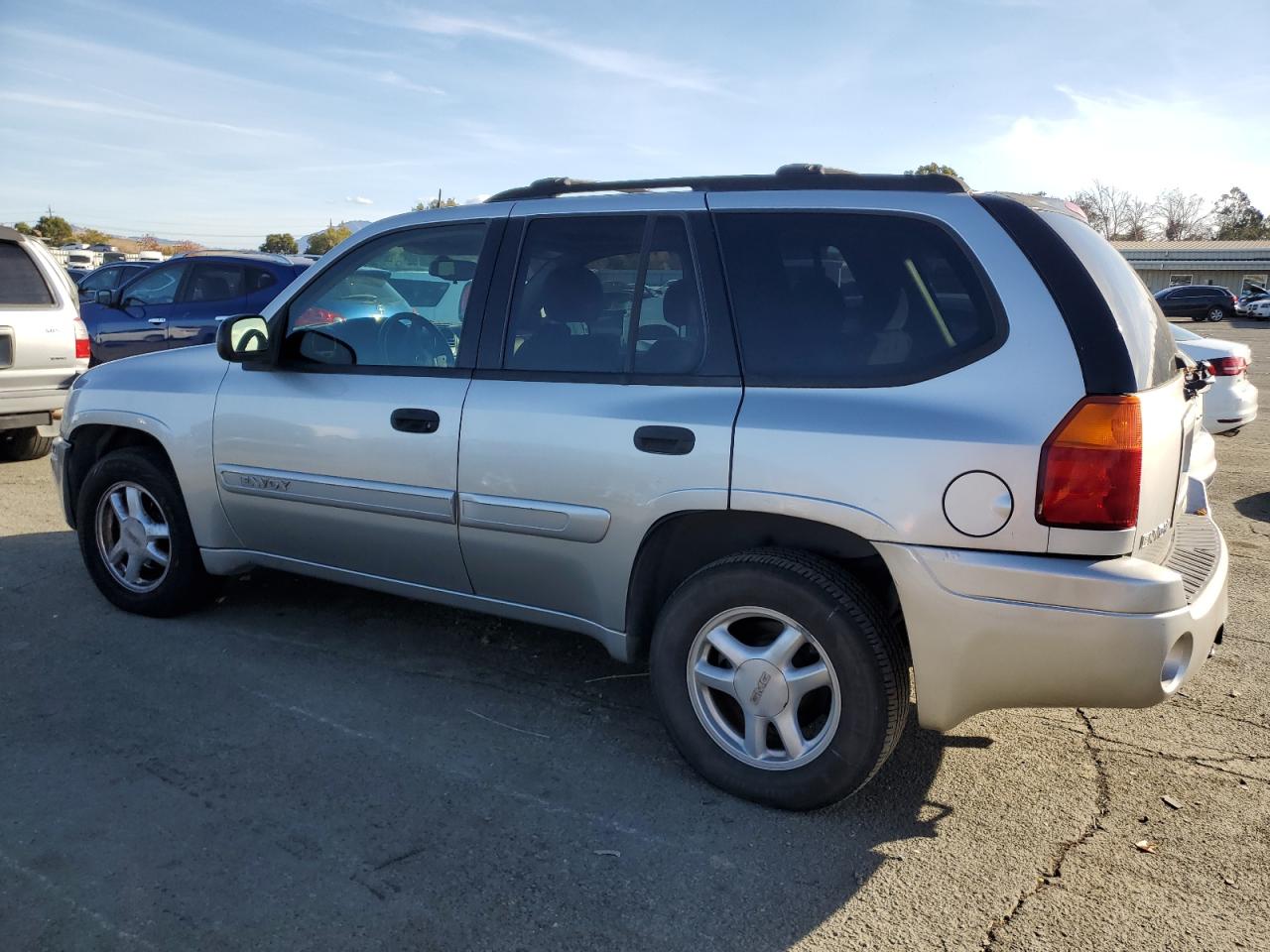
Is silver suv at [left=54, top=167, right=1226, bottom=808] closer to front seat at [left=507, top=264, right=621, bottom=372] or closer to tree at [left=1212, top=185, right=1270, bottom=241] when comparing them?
front seat at [left=507, top=264, right=621, bottom=372]

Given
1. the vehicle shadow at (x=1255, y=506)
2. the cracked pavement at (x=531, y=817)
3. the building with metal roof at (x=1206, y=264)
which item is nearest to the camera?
the cracked pavement at (x=531, y=817)

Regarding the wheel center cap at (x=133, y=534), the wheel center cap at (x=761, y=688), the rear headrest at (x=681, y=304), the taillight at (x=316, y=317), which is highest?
the rear headrest at (x=681, y=304)

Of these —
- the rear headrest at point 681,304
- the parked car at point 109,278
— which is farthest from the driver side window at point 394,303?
the parked car at point 109,278

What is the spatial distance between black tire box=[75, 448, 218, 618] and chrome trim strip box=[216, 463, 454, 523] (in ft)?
1.36

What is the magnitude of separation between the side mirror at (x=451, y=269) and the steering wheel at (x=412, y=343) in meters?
0.19

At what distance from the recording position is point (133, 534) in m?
4.79

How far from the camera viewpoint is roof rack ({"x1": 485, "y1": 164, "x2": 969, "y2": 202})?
316 cm

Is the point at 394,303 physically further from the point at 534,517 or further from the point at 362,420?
the point at 534,517

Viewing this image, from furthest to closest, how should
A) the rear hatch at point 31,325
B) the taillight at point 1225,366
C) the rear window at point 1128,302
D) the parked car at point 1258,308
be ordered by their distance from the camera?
1. the parked car at point 1258,308
2. the taillight at point 1225,366
3. the rear hatch at point 31,325
4. the rear window at point 1128,302

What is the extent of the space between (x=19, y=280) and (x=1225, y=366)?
10.0m

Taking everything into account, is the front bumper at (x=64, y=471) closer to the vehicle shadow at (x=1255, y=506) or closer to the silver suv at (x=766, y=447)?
the silver suv at (x=766, y=447)

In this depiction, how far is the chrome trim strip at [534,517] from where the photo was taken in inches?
137

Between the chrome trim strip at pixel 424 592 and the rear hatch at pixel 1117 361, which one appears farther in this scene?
the chrome trim strip at pixel 424 592

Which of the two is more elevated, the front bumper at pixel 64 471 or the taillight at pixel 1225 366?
the taillight at pixel 1225 366
